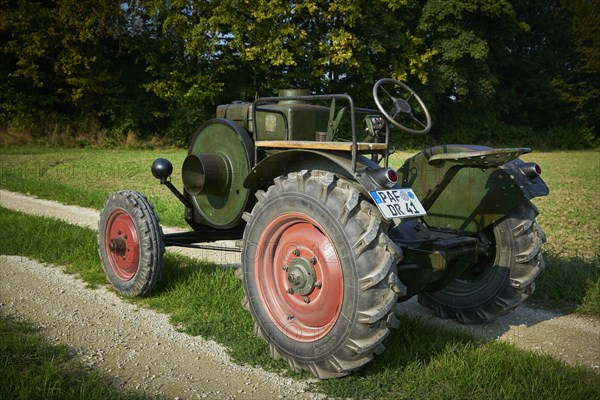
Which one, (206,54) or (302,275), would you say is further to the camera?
(206,54)

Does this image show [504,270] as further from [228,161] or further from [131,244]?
[131,244]

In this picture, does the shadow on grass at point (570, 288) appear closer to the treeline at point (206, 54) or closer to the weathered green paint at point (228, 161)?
the weathered green paint at point (228, 161)

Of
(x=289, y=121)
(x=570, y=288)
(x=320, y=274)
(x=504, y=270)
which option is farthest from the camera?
(x=570, y=288)

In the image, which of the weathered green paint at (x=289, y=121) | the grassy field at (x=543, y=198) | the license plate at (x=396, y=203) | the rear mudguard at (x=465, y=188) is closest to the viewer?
the license plate at (x=396, y=203)

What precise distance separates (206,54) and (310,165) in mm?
22319

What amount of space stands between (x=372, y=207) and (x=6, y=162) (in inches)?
629

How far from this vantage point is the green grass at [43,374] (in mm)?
2572

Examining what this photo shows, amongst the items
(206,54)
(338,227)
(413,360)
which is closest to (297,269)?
(338,227)

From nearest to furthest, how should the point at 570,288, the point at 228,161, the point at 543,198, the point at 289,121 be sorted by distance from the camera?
the point at 289,121
the point at 228,161
the point at 570,288
the point at 543,198

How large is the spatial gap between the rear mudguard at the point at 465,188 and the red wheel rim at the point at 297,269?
1151mm

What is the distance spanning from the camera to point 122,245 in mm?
4340

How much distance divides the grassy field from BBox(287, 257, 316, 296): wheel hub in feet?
8.97

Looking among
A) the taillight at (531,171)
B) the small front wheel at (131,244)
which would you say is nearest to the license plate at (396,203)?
the taillight at (531,171)

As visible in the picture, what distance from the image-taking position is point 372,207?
276 cm
